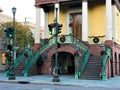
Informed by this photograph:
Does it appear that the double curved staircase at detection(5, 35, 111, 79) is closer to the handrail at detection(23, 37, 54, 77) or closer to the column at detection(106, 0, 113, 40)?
the handrail at detection(23, 37, 54, 77)

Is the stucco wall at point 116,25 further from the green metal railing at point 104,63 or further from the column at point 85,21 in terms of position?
the green metal railing at point 104,63

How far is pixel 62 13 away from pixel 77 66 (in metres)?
10.1

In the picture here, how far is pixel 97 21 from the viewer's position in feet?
104

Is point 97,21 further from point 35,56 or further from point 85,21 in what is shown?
point 35,56

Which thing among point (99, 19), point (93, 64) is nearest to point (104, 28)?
point (99, 19)

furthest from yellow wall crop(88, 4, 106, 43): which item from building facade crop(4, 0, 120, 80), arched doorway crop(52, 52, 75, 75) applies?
arched doorway crop(52, 52, 75, 75)

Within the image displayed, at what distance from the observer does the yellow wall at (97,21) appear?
3138 cm

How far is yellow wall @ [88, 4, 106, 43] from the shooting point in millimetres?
31375

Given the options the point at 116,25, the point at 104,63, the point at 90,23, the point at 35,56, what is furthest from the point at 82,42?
the point at 116,25

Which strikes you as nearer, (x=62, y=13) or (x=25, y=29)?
(x=62, y=13)

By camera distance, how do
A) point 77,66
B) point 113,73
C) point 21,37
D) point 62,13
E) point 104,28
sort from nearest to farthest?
point 77,66 < point 113,73 < point 104,28 < point 62,13 < point 21,37

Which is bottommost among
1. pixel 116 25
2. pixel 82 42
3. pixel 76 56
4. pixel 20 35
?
pixel 76 56

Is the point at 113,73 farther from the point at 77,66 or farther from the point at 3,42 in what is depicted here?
the point at 3,42

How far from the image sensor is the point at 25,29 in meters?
53.0
